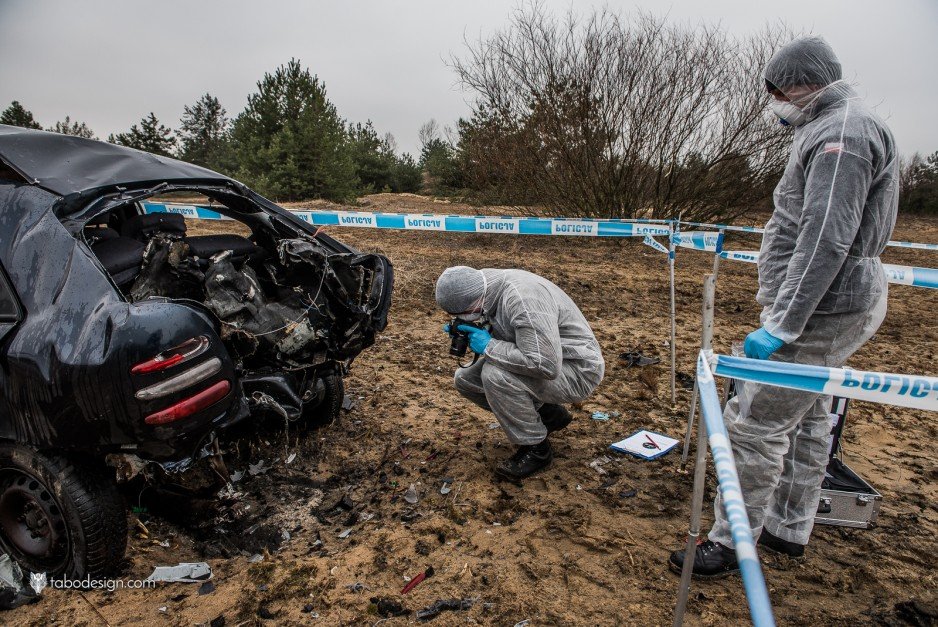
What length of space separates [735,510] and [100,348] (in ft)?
6.85

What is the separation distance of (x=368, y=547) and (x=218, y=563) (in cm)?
68

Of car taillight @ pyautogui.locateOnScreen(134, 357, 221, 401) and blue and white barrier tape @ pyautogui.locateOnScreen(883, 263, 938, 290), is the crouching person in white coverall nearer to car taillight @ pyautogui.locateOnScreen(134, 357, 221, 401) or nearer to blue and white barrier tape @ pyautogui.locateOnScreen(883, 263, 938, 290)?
car taillight @ pyautogui.locateOnScreen(134, 357, 221, 401)

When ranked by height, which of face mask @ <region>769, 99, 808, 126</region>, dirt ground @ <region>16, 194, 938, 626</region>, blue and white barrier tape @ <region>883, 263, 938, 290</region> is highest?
face mask @ <region>769, 99, 808, 126</region>

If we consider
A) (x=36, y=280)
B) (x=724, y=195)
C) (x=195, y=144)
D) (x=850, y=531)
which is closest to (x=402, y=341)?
(x=36, y=280)

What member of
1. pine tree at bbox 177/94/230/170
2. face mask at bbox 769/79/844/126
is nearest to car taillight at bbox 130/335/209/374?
face mask at bbox 769/79/844/126

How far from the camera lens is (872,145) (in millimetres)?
1925

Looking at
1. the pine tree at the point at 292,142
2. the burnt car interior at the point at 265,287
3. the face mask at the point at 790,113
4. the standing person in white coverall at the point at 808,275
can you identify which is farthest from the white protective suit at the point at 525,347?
the pine tree at the point at 292,142

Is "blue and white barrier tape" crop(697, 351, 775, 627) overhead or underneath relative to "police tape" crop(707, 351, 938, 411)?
underneath

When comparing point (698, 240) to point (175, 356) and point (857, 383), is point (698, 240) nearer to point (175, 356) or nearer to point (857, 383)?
point (857, 383)

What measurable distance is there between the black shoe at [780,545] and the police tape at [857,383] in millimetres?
1235

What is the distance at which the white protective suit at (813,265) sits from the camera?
1.93 m

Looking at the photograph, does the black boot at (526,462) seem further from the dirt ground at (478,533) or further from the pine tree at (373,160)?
the pine tree at (373,160)

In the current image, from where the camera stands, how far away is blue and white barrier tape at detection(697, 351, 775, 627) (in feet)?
2.99

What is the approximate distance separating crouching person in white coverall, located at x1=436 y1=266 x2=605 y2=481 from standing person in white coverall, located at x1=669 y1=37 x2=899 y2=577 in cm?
91
